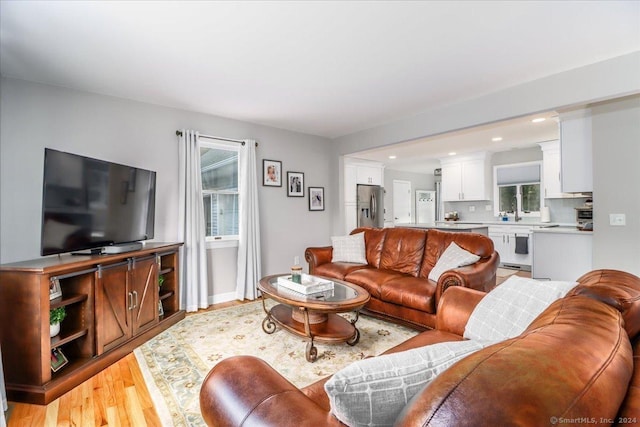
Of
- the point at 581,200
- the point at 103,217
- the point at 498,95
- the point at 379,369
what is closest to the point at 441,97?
the point at 498,95

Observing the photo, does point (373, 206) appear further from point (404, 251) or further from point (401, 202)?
point (404, 251)

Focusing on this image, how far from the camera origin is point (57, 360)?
7.02ft

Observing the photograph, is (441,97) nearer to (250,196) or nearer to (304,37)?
(304,37)

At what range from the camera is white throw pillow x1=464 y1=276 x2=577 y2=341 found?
1.36 meters

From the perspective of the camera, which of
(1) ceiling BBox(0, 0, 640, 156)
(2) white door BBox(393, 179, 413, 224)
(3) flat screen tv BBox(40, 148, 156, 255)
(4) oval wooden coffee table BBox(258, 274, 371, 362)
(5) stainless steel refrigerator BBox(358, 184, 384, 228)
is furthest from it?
(2) white door BBox(393, 179, 413, 224)

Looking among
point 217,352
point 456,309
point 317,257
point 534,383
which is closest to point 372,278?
point 317,257

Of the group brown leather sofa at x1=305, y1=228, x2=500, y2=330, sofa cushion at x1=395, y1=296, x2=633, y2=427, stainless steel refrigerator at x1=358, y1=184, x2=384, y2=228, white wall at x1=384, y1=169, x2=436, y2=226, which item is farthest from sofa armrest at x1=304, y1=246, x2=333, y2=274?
white wall at x1=384, y1=169, x2=436, y2=226

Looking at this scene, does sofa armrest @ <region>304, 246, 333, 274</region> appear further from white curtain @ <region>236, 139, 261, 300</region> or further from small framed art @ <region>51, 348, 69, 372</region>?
small framed art @ <region>51, 348, 69, 372</region>

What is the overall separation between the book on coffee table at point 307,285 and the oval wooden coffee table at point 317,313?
0.04m

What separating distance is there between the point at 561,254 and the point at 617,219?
0.84 m

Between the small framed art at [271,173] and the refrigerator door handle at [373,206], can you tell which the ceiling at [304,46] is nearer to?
the small framed art at [271,173]

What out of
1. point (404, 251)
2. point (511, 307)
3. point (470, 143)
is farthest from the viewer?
point (470, 143)

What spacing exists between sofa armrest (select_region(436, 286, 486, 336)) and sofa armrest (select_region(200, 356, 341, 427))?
3.82 ft

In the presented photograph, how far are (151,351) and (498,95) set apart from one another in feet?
14.1
